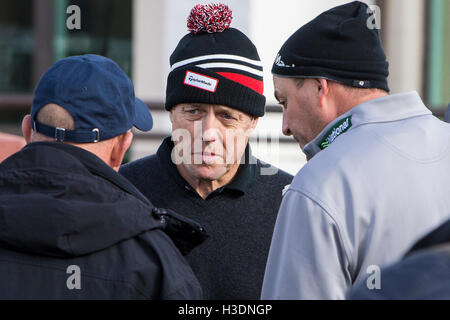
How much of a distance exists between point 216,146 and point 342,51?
31.3 inches

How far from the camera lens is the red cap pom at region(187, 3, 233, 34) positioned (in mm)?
2967

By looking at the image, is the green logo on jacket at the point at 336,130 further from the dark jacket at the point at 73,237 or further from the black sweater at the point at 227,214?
the black sweater at the point at 227,214

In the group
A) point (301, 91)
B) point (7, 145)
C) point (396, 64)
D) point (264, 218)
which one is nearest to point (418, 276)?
point (301, 91)

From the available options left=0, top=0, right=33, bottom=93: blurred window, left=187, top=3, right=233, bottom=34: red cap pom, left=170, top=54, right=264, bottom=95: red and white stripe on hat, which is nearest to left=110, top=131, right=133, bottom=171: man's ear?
left=170, top=54, right=264, bottom=95: red and white stripe on hat

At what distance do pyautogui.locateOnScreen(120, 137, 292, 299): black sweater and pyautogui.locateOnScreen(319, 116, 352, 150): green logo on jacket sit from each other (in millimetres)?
726

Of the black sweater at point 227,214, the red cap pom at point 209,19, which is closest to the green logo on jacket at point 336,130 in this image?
the black sweater at point 227,214

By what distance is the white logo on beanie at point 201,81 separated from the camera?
113 inches

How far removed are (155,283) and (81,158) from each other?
38 centimetres

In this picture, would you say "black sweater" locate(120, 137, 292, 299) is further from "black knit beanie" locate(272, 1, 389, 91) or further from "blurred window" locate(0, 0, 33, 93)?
"blurred window" locate(0, 0, 33, 93)

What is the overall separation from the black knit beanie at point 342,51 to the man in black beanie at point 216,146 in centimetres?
61

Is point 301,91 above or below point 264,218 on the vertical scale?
above

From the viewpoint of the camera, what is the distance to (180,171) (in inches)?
117
